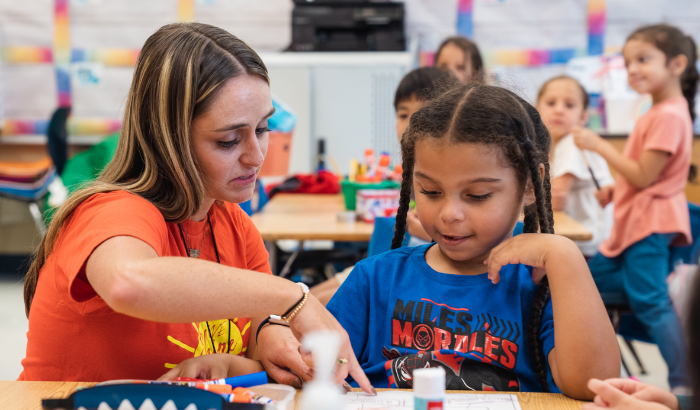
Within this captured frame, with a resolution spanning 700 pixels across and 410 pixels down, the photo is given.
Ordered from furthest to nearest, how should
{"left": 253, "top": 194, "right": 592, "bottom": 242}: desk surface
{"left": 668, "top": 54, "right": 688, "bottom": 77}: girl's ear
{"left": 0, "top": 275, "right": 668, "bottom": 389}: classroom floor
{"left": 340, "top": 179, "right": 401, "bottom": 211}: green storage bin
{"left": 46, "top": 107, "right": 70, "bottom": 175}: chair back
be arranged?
{"left": 46, "top": 107, "right": 70, "bottom": 175}: chair back
{"left": 0, "top": 275, "right": 668, "bottom": 389}: classroom floor
{"left": 668, "top": 54, "right": 688, "bottom": 77}: girl's ear
{"left": 340, "top": 179, "right": 401, "bottom": 211}: green storage bin
{"left": 253, "top": 194, "right": 592, "bottom": 242}: desk surface

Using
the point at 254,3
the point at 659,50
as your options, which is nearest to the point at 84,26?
the point at 254,3

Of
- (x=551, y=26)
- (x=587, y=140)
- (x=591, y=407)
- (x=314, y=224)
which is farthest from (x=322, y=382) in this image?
(x=551, y=26)

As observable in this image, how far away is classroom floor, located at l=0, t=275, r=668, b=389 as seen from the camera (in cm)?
266

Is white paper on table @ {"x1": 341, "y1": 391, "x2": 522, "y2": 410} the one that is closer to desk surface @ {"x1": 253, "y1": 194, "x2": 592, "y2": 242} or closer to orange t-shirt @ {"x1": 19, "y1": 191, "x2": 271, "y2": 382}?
orange t-shirt @ {"x1": 19, "y1": 191, "x2": 271, "y2": 382}

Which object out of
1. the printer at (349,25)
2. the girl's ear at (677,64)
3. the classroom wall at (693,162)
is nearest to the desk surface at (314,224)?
the girl's ear at (677,64)

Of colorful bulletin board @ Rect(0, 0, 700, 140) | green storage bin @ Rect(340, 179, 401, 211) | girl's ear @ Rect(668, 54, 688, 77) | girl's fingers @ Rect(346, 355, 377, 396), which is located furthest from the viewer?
colorful bulletin board @ Rect(0, 0, 700, 140)

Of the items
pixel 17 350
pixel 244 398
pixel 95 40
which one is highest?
pixel 95 40

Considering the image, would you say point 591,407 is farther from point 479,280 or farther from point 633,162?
point 633,162

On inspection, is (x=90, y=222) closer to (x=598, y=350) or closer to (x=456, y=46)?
(x=598, y=350)

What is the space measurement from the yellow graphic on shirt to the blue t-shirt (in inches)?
7.2

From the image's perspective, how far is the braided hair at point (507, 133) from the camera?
100cm

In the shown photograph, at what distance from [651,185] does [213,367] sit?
2.01m

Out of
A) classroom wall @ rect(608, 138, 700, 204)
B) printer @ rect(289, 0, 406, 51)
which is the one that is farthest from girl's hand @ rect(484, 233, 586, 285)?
classroom wall @ rect(608, 138, 700, 204)

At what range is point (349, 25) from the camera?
4.01 m
